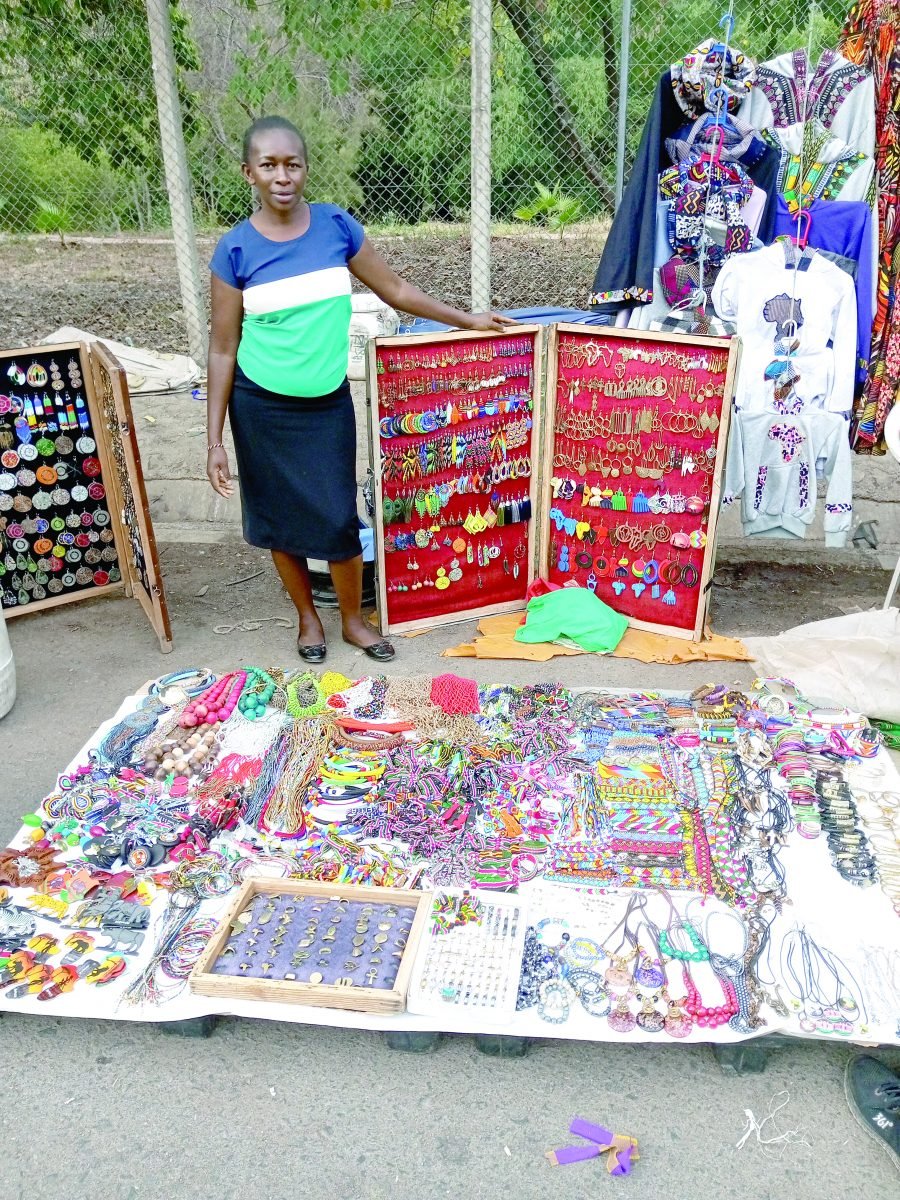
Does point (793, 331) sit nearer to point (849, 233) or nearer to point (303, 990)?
point (849, 233)

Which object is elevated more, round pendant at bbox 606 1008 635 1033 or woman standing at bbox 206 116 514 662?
woman standing at bbox 206 116 514 662

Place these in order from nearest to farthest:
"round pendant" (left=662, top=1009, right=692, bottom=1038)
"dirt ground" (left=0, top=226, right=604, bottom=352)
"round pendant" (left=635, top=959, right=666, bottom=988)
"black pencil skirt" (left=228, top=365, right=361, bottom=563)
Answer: "round pendant" (left=662, top=1009, right=692, bottom=1038) → "round pendant" (left=635, top=959, right=666, bottom=988) → "black pencil skirt" (left=228, top=365, right=361, bottom=563) → "dirt ground" (left=0, top=226, right=604, bottom=352)

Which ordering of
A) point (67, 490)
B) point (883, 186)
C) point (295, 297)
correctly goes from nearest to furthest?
point (295, 297), point (883, 186), point (67, 490)

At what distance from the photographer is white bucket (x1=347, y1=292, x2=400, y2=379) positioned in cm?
589

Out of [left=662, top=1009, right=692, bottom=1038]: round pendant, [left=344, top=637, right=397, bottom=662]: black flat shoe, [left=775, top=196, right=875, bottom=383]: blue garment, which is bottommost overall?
[left=344, top=637, right=397, bottom=662]: black flat shoe

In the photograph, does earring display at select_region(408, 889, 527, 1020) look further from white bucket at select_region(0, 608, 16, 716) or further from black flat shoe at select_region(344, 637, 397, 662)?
white bucket at select_region(0, 608, 16, 716)

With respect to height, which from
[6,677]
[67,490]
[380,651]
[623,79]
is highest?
[623,79]

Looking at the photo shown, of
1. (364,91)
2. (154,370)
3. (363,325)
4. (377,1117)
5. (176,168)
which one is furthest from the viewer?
(364,91)

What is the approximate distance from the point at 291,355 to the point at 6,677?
64.9 inches

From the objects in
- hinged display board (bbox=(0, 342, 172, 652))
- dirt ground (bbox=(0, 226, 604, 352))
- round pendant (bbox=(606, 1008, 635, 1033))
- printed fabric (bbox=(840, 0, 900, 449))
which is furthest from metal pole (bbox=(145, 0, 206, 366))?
round pendant (bbox=(606, 1008, 635, 1033))

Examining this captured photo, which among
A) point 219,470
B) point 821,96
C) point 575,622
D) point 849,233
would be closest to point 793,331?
point 849,233

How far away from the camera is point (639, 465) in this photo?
409cm

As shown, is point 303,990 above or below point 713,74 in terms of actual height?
below

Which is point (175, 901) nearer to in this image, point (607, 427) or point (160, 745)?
point (160, 745)
